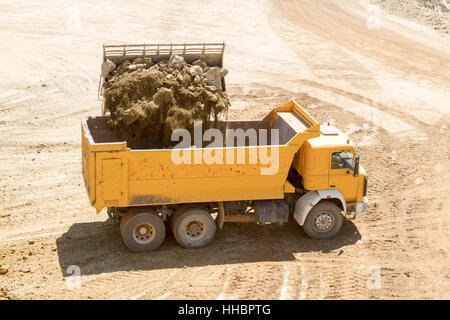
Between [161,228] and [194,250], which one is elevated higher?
[161,228]

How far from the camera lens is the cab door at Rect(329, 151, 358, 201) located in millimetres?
13469

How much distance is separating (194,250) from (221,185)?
1.58 meters

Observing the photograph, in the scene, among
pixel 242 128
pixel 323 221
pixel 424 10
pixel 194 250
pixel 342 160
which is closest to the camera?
pixel 194 250

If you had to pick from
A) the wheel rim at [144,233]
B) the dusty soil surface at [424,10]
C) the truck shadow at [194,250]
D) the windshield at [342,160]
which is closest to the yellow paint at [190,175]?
the windshield at [342,160]

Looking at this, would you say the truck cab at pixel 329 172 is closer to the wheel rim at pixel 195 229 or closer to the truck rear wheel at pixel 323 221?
the truck rear wheel at pixel 323 221

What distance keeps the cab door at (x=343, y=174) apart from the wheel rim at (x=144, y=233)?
407cm

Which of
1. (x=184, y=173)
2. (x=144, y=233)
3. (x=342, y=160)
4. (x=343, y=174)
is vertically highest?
(x=342, y=160)

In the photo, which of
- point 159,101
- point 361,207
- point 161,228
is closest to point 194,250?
point 161,228

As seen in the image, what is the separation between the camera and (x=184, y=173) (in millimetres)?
12805

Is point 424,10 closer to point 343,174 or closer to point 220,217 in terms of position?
point 343,174

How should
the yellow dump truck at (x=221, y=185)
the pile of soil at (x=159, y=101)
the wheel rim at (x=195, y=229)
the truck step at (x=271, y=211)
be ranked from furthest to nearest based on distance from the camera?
the pile of soil at (x=159, y=101)
the truck step at (x=271, y=211)
the wheel rim at (x=195, y=229)
the yellow dump truck at (x=221, y=185)

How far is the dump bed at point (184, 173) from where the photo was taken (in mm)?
12406

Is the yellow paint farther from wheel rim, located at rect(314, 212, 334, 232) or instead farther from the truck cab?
wheel rim, located at rect(314, 212, 334, 232)
